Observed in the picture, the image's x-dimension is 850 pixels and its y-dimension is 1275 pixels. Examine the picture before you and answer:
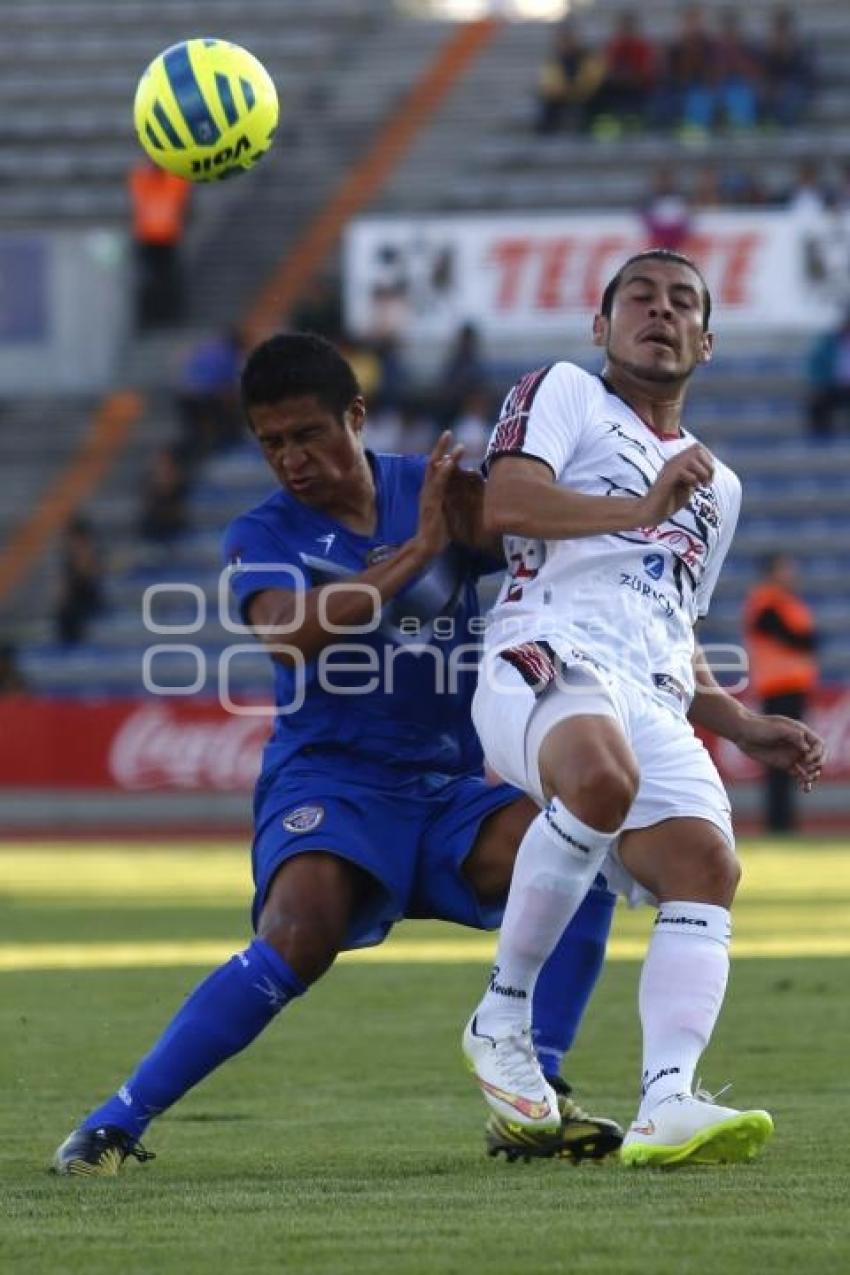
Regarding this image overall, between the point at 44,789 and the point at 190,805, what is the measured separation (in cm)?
129

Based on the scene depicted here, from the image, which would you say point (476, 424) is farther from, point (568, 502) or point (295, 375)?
point (568, 502)

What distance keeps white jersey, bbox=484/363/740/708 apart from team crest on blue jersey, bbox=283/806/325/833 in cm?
54

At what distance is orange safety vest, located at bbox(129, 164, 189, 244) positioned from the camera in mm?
29266

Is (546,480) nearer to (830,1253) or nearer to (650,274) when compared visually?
(650,274)

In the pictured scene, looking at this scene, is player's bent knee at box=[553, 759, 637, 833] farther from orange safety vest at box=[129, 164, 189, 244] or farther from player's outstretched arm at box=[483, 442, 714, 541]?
orange safety vest at box=[129, 164, 189, 244]

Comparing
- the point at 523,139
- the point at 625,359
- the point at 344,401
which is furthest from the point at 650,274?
the point at 523,139

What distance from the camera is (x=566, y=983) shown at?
646cm

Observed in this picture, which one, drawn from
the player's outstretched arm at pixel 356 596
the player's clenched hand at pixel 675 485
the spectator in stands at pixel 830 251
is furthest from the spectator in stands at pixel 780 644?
the player's clenched hand at pixel 675 485

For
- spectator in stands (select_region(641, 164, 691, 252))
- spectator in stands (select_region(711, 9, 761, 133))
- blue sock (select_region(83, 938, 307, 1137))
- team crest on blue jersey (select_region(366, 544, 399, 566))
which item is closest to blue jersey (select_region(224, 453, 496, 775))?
team crest on blue jersey (select_region(366, 544, 399, 566))

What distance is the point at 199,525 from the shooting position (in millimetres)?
26891

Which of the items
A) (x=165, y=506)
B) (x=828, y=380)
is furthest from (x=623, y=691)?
(x=165, y=506)

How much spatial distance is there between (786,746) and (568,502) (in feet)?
3.00

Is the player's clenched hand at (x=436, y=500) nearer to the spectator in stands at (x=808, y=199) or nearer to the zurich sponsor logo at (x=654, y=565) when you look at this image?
the zurich sponsor logo at (x=654, y=565)

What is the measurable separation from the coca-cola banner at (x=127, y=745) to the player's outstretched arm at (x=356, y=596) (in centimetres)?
1620
